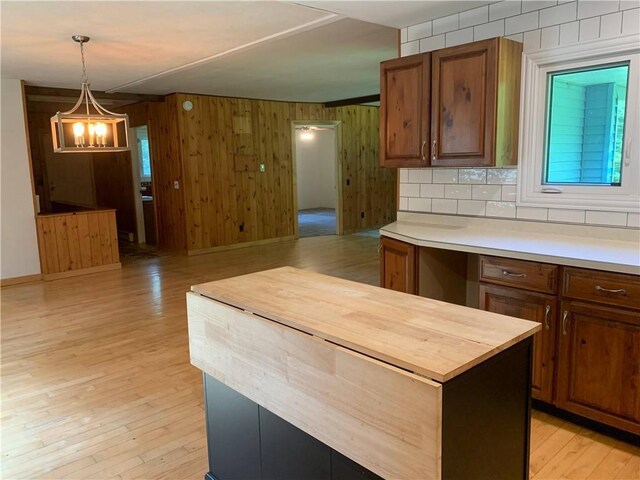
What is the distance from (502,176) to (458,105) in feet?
1.96

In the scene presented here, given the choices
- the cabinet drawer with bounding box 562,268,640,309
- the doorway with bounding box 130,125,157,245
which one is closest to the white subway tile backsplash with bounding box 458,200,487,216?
the cabinet drawer with bounding box 562,268,640,309

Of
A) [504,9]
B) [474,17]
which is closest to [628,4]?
[504,9]

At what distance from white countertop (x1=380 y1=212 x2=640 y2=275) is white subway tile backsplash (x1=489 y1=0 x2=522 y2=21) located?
133 cm

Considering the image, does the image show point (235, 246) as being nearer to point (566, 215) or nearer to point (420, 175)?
point (420, 175)

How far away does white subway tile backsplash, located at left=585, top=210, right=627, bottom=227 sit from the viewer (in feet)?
8.99

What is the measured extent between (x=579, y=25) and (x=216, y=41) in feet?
9.10

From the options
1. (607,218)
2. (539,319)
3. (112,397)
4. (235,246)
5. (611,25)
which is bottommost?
(112,397)

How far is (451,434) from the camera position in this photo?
1173 mm

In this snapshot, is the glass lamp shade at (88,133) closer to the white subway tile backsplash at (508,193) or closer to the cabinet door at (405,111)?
the cabinet door at (405,111)

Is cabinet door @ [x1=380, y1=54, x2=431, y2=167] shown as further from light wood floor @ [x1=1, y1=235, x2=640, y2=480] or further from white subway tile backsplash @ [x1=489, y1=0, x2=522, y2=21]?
light wood floor @ [x1=1, y1=235, x2=640, y2=480]

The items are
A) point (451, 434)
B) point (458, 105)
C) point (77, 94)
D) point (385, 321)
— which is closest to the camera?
point (451, 434)

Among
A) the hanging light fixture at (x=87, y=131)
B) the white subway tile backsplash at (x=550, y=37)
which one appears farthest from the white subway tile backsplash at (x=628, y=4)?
the hanging light fixture at (x=87, y=131)

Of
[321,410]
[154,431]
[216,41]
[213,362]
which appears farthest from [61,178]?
[321,410]

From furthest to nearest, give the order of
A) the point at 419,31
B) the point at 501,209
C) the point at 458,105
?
the point at 419,31, the point at 501,209, the point at 458,105
